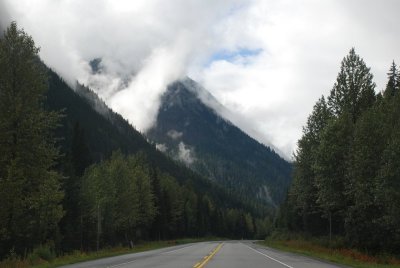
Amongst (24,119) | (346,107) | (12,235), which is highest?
(346,107)

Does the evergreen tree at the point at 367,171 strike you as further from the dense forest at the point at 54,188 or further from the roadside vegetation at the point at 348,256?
the dense forest at the point at 54,188

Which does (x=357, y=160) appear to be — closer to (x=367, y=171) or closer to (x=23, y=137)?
(x=367, y=171)

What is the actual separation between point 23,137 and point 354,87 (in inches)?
1155

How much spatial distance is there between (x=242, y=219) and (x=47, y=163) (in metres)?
161

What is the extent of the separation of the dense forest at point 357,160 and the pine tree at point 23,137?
19.9 meters

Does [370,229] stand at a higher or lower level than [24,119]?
lower

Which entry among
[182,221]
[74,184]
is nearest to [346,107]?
[74,184]

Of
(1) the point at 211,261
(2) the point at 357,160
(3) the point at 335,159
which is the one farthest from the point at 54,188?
(3) the point at 335,159

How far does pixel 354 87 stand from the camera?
147 ft

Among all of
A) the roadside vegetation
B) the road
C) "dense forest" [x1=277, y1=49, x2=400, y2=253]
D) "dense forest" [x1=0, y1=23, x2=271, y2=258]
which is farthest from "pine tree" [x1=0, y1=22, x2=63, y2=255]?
"dense forest" [x1=277, y1=49, x2=400, y2=253]

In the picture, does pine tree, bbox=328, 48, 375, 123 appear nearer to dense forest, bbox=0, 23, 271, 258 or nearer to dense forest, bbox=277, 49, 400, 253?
dense forest, bbox=277, 49, 400, 253

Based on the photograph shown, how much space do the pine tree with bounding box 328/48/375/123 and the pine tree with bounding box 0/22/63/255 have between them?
26.7 metres

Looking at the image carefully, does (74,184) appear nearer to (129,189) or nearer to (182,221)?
(129,189)

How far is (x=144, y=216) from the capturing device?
255ft
